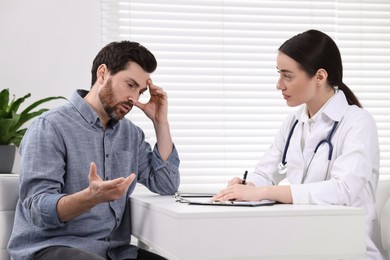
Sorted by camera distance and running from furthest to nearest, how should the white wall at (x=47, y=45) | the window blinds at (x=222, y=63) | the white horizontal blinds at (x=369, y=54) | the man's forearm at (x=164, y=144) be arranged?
the white horizontal blinds at (x=369, y=54) → the window blinds at (x=222, y=63) → the white wall at (x=47, y=45) → the man's forearm at (x=164, y=144)

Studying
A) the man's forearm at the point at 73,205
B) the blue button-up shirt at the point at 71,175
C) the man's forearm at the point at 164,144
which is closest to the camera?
the man's forearm at the point at 73,205

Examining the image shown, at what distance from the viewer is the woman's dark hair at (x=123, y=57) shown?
213 centimetres

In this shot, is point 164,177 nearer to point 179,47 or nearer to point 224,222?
point 224,222

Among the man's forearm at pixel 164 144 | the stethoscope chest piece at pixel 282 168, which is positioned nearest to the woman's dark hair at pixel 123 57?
the man's forearm at pixel 164 144

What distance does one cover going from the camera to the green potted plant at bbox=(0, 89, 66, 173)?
2.73 meters

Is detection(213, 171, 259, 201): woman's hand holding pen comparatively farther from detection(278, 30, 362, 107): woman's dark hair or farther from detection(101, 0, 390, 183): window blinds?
detection(101, 0, 390, 183): window blinds

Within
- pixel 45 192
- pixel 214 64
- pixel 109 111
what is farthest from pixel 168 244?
pixel 214 64

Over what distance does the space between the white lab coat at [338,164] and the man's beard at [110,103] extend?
563mm

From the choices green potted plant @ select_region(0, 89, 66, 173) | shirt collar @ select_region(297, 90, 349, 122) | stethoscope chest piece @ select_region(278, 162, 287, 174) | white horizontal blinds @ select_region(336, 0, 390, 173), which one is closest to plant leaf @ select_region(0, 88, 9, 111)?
green potted plant @ select_region(0, 89, 66, 173)

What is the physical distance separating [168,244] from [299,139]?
84cm

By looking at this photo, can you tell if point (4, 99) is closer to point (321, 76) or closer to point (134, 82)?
point (134, 82)

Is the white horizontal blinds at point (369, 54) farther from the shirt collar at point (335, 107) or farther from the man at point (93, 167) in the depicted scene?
the man at point (93, 167)

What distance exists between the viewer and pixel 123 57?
213cm

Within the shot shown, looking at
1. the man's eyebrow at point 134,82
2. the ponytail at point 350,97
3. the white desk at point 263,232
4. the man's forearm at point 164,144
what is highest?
the man's eyebrow at point 134,82
